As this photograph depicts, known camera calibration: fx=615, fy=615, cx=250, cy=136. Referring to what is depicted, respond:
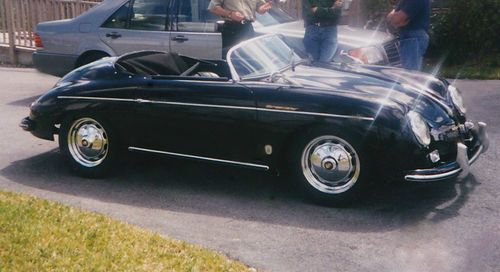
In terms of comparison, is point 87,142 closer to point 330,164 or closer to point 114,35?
point 330,164

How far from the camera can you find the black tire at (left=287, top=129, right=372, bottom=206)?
4.73 meters

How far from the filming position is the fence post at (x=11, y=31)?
13359mm

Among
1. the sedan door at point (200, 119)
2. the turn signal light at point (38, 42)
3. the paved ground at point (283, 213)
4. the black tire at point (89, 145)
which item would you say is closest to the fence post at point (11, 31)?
the turn signal light at point (38, 42)

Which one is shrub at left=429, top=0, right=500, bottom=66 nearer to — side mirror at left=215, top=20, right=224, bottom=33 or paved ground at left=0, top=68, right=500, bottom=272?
paved ground at left=0, top=68, right=500, bottom=272

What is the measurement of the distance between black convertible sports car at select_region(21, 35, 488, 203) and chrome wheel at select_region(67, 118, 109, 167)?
0.01 metres

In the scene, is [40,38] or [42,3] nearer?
[40,38]

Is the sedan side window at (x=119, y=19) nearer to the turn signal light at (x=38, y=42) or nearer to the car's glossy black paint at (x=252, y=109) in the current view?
the turn signal light at (x=38, y=42)

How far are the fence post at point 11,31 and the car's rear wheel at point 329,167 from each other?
10332 millimetres

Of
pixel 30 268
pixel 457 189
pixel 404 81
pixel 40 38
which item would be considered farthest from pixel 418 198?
pixel 40 38

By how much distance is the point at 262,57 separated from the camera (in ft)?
18.0

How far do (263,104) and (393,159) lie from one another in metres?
1.11

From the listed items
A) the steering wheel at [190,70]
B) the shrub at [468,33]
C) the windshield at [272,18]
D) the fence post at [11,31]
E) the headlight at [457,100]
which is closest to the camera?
the headlight at [457,100]

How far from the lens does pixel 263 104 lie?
4.95 metres

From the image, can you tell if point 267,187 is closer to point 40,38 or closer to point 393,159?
point 393,159
